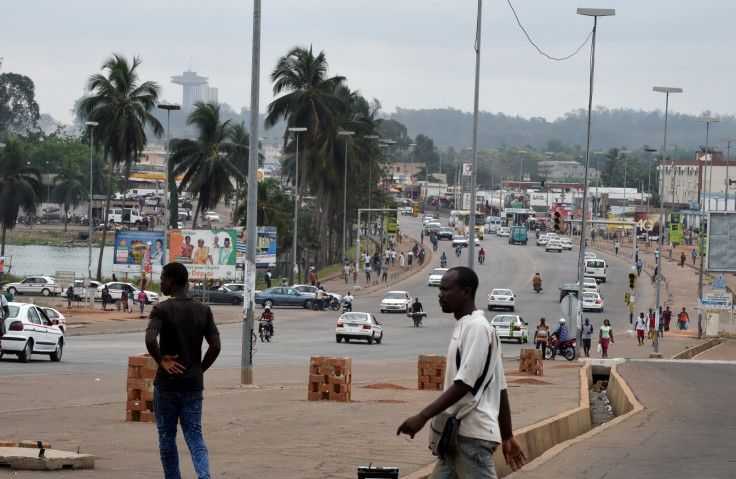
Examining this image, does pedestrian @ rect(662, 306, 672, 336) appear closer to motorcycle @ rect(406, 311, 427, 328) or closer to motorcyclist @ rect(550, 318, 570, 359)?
motorcycle @ rect(406, 311, 427, 328)

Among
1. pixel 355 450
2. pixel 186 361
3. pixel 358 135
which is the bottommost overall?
pixel 355 450

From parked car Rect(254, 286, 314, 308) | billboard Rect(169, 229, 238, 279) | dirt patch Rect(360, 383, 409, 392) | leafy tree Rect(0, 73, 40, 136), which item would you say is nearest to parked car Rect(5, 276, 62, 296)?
billboard Rect(169, 229, 238, 279)

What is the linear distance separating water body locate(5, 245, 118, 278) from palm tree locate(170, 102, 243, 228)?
2143cm

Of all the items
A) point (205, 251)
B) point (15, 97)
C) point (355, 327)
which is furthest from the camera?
point (15, 97)

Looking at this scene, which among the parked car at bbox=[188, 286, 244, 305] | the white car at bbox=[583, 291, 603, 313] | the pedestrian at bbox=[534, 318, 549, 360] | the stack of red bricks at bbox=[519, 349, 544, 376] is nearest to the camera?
the stack of red bricks at bbox=[519, 349, 544, 376]

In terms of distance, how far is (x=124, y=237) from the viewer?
6016 cm

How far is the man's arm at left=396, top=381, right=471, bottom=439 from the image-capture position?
639 centimetres

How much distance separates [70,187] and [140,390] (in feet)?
514

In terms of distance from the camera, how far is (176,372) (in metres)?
8.65

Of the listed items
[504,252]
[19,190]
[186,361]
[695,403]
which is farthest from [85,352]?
[504,252]

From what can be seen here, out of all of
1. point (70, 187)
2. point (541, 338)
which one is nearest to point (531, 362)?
point (541, 338)

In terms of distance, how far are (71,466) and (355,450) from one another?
334 cm

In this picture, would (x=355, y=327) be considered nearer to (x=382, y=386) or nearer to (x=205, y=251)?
(x=205, y=251)

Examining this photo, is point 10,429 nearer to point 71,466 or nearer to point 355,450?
point 71,466
